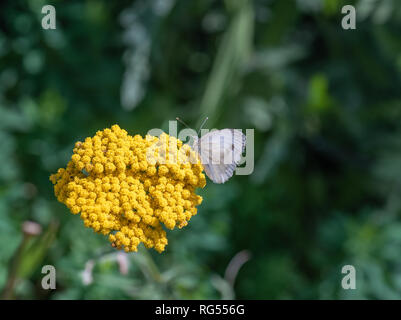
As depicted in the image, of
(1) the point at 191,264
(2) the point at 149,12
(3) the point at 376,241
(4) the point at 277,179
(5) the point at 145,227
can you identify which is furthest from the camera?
(4) the point at 277,179

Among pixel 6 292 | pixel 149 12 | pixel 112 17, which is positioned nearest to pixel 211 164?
pixel 6 292

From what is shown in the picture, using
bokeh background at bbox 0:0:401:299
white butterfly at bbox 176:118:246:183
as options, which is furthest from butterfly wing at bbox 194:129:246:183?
bokeh background at bbox 0:0:401:299

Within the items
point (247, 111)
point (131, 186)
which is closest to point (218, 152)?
point (131, 186)

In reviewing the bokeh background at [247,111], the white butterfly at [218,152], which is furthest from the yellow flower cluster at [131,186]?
the bokeh background at [247,111]

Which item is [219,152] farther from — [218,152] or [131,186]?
[131,186]

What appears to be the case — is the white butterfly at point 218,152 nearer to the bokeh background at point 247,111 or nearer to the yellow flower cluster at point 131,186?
the yellow flower cluster at point 131,186
